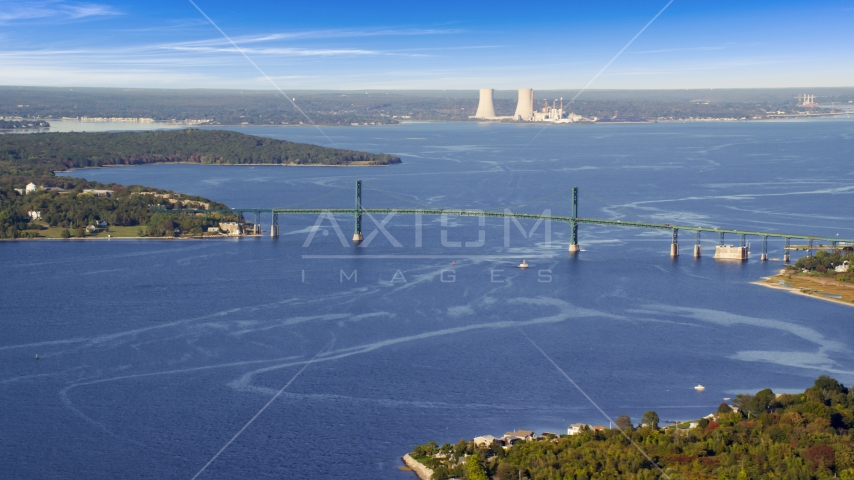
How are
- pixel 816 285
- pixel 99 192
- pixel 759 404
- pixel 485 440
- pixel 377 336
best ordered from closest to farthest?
1. pixel 485 440
2. pixel 759 404
3. pixel 377 336
4. pixel 816 285
5. pixel 99 192

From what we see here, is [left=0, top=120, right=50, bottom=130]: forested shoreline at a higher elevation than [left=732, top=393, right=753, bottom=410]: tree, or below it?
higher

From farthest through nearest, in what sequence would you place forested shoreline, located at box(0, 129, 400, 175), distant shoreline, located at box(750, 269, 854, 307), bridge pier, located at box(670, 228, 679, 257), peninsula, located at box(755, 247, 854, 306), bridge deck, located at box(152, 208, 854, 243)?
forested shoreline, located at box(0, 129, 400, 175) < bridge pier, located at box(670, 228, 679, 257) < bridge deck, located at box(152, 208, 854, 243) < peninsula, located at box(755, 247, 854, 306) < distant shoreline, located at box(750, 269, 854, 307)

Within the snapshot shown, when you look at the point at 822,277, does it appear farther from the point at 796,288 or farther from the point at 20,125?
the point at 20,125

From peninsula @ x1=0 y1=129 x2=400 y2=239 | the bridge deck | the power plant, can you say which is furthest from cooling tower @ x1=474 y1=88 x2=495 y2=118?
the bridge deck

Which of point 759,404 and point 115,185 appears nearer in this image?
point 759,404

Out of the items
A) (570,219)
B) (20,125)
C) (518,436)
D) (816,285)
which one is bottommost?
(518,436)

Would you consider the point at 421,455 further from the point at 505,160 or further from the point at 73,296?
the point at 505,160

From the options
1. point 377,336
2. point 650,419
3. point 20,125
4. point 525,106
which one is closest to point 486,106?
point 525,106

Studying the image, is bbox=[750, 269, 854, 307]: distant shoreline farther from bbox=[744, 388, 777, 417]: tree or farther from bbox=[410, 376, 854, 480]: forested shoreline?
bbox=[744, 388, 777, 417]: tree

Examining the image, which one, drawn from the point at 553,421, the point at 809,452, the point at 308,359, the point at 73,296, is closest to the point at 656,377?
the point at 553,421
